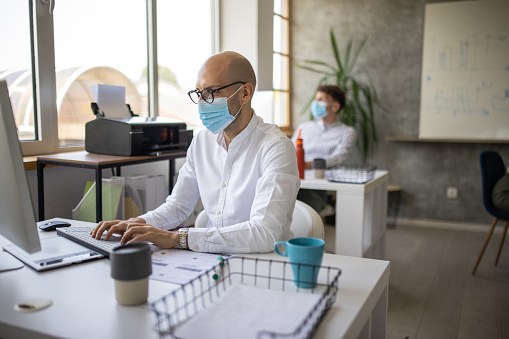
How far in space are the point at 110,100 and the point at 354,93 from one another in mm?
2965

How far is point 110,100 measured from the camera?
2.58 meters

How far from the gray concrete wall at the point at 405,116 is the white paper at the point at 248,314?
430 cm

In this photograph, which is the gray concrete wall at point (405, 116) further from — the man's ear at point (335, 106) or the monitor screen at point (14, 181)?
the monitor screen at point (14, 181)

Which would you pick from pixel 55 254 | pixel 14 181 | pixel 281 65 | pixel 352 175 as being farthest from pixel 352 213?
pixel 281 65

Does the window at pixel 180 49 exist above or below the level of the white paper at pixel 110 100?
above

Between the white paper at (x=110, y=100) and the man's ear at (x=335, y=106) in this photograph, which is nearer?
the white paper at (x=110, y=100)

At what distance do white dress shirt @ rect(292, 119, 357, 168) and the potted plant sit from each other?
1026 millimetres

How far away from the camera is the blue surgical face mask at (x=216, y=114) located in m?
1.62

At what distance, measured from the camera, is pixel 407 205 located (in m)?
4.91

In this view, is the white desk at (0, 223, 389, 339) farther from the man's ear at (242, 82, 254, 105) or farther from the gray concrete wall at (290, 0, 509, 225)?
the gray concrete wall at (290, 0, 509, 225)

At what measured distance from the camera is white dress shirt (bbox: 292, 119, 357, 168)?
3.68 meters

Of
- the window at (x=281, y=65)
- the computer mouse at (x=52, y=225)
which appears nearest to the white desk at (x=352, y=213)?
the computer mouse at (x=52, y=225)

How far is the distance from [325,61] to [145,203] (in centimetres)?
345

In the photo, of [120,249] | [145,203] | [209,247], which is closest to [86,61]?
[145,203]
